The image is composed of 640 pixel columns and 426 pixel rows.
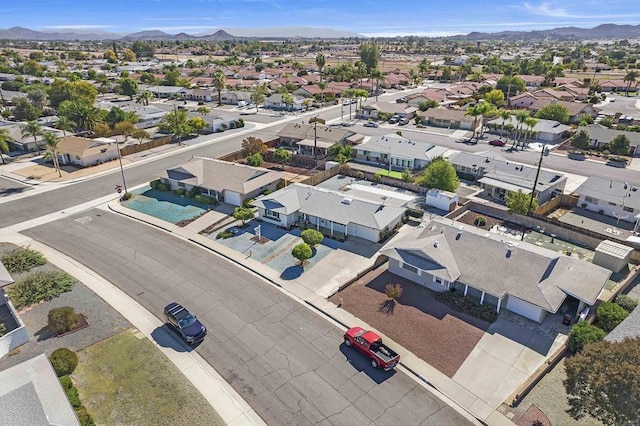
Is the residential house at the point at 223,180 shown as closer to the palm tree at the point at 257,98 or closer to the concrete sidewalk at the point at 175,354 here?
the concrete sidewalk at the point at 175,354

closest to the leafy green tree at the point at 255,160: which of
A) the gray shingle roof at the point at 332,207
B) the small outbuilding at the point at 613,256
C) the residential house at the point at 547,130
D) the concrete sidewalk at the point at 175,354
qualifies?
the gray shingle roof at the point at 332,207

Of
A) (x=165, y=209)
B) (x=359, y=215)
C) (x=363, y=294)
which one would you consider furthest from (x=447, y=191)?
(x=165, y=209)

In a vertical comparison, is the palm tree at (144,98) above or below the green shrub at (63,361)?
above

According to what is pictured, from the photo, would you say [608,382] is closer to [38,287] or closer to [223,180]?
[38,287]

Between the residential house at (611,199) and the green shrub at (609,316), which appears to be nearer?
the green shrub at (609,316)

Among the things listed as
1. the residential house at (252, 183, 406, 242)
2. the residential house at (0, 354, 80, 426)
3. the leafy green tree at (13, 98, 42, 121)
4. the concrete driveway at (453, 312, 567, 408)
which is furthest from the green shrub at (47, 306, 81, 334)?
the leafy green tree at (13, 98, 42, 121)

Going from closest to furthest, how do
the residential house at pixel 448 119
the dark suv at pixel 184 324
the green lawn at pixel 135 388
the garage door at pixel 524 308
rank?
the green lawn at pixel 135 388 < the dark suv at pixel 184 324 < the garage door at pixel 524 308 < the residential house at pixel 448 119

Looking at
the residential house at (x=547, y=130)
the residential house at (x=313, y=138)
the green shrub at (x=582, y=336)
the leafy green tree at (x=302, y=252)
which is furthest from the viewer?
the residential house at (x=547, y=130)

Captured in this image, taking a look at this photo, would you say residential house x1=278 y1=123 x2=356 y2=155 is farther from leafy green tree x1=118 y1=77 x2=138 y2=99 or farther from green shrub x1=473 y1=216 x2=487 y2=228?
leafy green tree x1=118 y1=77 x2=138 y2=99
